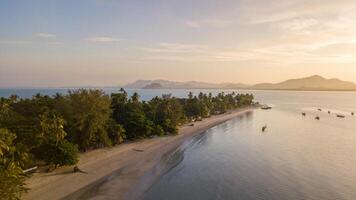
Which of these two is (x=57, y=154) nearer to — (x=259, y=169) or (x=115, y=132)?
(x=115, y=132)

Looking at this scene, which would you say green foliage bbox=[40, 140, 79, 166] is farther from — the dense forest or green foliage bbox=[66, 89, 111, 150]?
green foliage bbox=[66, 89, 111, 150]

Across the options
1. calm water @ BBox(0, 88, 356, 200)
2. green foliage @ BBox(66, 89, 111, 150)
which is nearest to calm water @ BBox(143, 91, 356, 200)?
calm water @ BBox(0, 88, 356, 200)

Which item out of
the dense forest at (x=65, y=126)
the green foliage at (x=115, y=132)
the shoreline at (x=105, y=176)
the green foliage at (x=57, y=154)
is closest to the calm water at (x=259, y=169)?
the shoreline at (x=105, y=176)

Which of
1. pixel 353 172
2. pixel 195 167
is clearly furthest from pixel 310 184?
pixel 195 167

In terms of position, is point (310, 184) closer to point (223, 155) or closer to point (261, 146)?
point (223, 155)

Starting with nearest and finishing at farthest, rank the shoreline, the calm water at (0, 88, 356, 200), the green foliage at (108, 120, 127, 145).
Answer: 1. the shoreline
2. the calm water at (0, 88, 356, 200)
3. the green foliage at (108, 120, 127, 145)

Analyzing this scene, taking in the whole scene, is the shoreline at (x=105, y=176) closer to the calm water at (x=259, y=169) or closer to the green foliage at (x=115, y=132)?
the green foliage at (x=115, y=132)

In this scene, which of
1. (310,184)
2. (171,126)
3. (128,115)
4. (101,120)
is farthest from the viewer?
(171,126)
